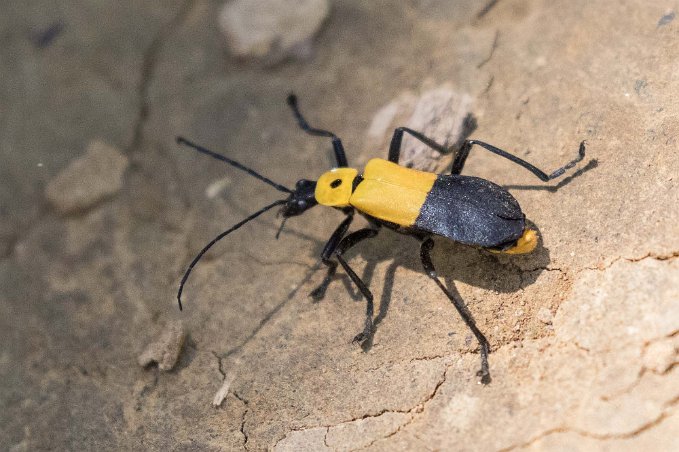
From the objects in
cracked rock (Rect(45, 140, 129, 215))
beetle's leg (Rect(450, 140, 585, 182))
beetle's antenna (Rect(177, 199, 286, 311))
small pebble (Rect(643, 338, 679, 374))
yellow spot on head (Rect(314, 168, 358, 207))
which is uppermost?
beetle's leg (Rect(450, 140, 585, 182))

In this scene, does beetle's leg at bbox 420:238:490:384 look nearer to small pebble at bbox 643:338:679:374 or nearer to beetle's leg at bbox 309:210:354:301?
beetle's leg at bbox 309:210:354:301

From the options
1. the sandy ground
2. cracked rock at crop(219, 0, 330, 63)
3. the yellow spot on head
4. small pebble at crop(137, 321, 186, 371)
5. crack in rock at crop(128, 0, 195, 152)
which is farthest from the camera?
crack in rock at crop(128, 0, 195, 152)

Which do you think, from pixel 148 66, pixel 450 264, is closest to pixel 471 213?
pixel 450 264

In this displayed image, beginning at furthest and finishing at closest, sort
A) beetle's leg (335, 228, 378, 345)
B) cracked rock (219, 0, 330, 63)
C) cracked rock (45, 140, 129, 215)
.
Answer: cracked rock (219, 0, 330, 63) → cracked rock (45, 140, 129, 215) → beetle's leg (335, 228, 378, 345)

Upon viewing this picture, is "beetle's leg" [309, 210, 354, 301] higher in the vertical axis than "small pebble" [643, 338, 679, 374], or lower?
lower

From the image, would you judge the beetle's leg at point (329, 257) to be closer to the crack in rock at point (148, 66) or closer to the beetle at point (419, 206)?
the beetle at point (419, 206)

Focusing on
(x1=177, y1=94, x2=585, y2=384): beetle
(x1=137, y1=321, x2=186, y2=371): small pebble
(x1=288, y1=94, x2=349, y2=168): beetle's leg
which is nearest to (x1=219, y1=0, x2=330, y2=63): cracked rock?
(x1=288, y1=94, x2=349, y2=168): beetle's leg
